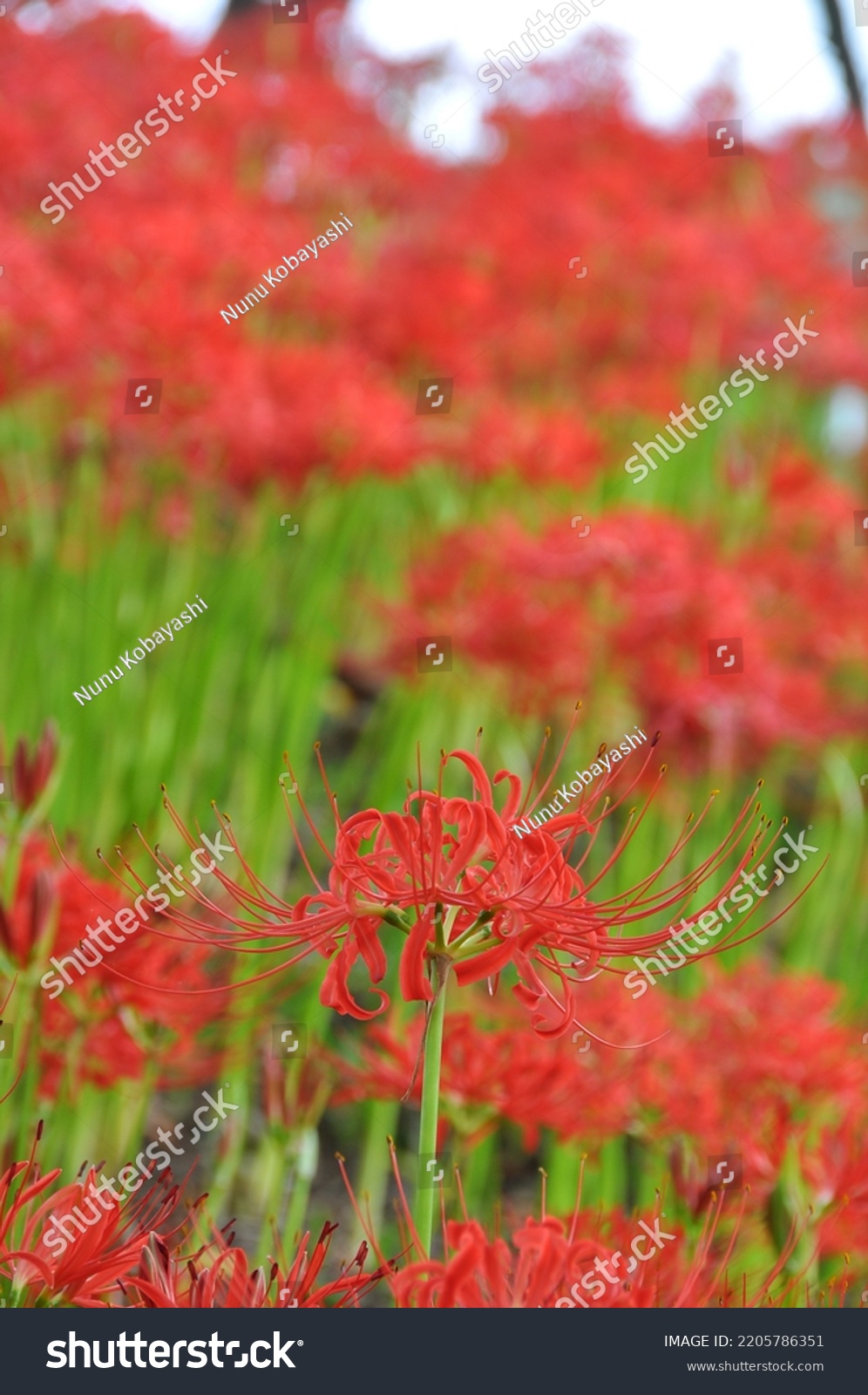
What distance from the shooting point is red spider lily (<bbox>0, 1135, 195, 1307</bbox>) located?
3.18 ft

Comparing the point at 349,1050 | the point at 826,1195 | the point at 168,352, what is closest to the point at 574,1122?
the point at 826,1195

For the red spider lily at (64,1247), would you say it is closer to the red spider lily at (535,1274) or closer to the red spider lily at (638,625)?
the red spider lily at (535,1274)

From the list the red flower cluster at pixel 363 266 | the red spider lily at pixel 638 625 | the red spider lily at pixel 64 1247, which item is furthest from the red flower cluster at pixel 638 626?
the red spider lily at pixel 64 1247

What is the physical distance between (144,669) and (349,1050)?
857 mm

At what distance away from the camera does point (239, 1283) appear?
0.96 meters

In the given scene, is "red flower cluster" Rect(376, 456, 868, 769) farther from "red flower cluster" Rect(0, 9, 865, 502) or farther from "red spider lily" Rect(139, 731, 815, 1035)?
"red spider lily" Rect(139, 731, 815, 1035)

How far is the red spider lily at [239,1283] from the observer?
0.94 m

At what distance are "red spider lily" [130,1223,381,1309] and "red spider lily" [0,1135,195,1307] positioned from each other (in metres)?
0.02

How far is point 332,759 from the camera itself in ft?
11.3

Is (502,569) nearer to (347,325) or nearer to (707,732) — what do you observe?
(707,732)

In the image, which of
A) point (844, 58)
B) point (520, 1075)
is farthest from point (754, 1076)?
point (844, 58)

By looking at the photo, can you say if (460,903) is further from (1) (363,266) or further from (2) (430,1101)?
(1) (363,266)

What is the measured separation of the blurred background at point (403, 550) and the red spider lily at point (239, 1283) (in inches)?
10.5

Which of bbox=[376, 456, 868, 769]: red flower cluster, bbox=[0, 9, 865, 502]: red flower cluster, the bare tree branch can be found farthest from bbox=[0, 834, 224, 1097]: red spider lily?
the bare tree branch
